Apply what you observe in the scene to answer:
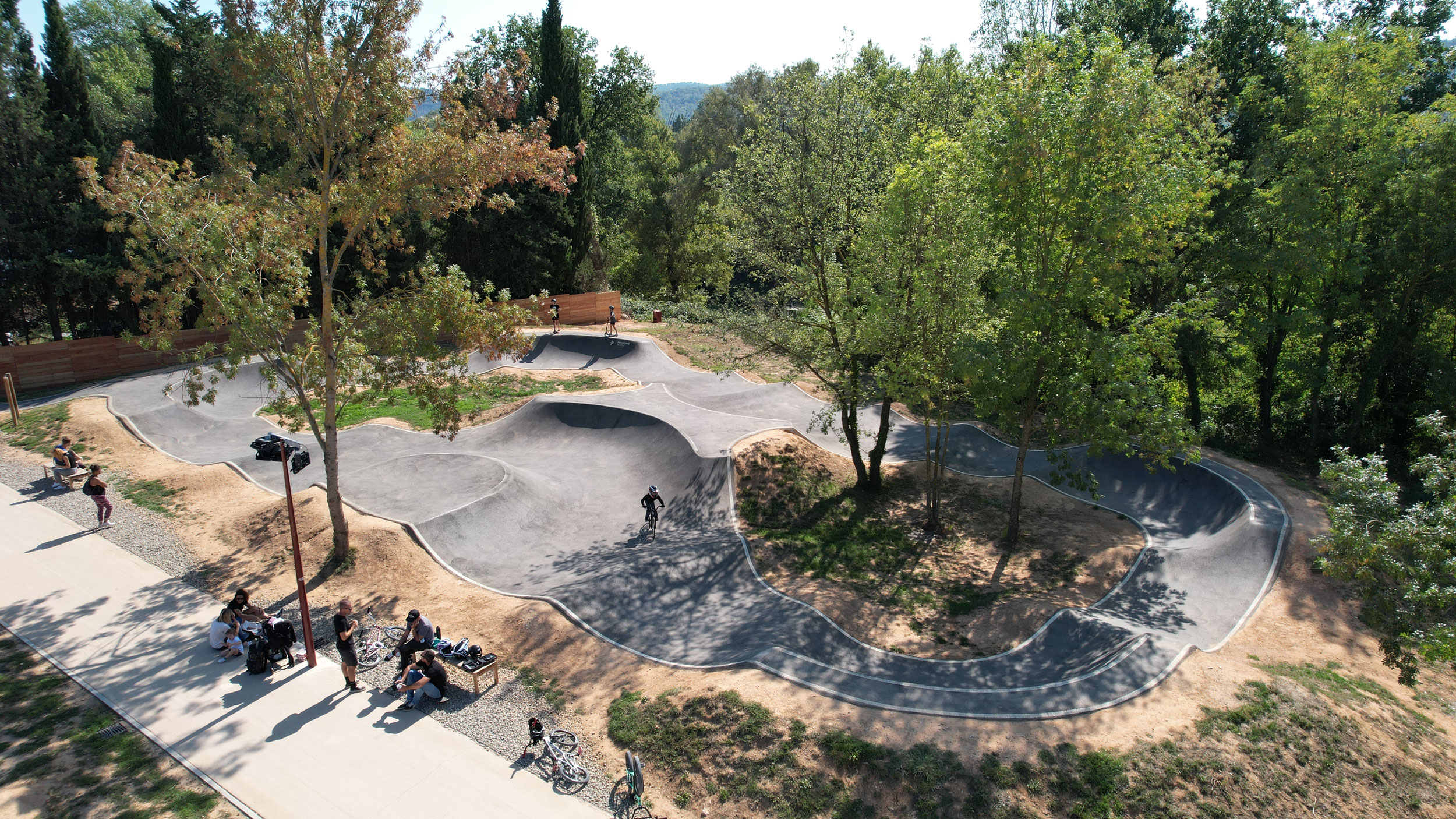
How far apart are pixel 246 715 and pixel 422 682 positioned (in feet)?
7.95

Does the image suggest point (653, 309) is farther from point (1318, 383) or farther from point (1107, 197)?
point (1318, 383)

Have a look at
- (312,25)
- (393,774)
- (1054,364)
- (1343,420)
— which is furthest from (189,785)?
(1343,420)

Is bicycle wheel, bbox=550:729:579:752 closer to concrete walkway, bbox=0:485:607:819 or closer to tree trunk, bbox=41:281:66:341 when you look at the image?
concrete walkway, bbox=0:485:607:819

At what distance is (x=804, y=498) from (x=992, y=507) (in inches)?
228

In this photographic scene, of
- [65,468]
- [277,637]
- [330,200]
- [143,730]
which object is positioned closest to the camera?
[143,730]

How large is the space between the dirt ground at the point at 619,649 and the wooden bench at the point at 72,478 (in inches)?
47.4

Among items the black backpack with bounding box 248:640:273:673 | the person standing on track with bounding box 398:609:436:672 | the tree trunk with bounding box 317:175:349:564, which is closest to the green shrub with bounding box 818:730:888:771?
the person standing on track with bounding box 398:609:436:672

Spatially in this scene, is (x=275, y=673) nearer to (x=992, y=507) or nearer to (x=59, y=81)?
(x=992, y=507)

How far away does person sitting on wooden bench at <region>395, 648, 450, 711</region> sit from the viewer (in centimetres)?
1054

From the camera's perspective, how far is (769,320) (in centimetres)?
1986

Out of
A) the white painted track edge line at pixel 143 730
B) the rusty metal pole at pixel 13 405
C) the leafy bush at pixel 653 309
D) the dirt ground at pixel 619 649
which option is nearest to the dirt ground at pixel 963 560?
the dirt ground at pixel 619 649

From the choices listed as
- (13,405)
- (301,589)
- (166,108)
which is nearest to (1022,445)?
(301,589)

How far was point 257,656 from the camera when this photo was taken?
10984 millimetres

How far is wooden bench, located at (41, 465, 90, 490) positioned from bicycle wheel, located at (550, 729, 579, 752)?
15.2 m
